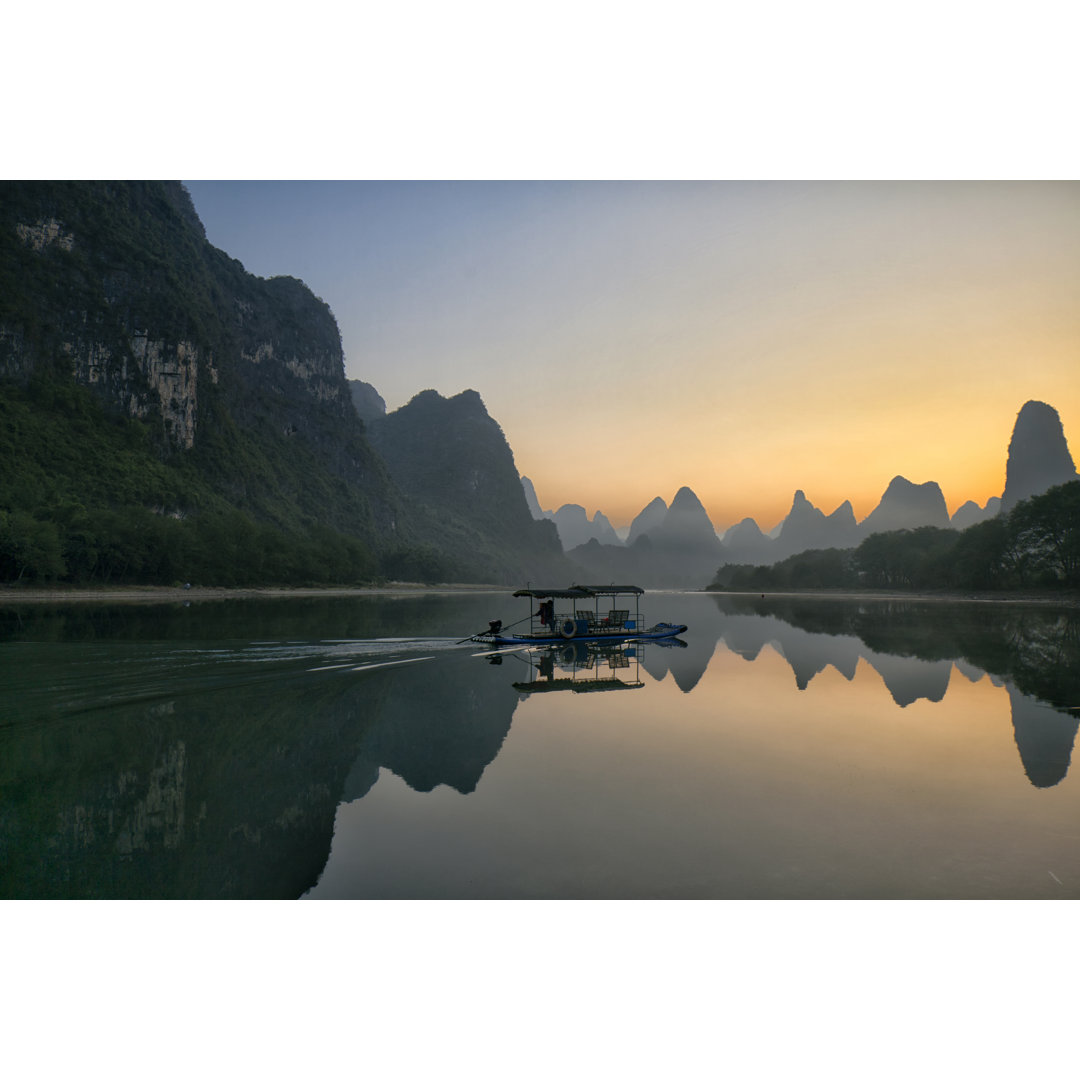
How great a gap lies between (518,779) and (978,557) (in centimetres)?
6061

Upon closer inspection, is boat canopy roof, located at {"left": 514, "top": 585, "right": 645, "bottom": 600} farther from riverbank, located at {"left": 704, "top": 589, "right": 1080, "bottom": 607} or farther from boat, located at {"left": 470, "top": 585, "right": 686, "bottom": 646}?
riverbank, located at {"left": 704, "top": 589, "right": 1080, "bottom": 607}

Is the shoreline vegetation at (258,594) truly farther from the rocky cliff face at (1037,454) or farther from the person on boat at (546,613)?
the rocky cliff face at (1037,454)

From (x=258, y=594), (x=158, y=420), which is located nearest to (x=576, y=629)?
(x=258, y=594)

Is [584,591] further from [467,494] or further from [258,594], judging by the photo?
[467,494]

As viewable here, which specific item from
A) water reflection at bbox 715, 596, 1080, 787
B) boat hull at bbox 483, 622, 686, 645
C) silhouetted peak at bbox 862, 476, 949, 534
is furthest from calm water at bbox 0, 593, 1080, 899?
silhouetted peak at bbox 862, 476, 949, 534

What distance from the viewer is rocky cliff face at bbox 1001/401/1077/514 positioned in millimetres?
85000

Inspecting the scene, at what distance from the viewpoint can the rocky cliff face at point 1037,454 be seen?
85.0 meters

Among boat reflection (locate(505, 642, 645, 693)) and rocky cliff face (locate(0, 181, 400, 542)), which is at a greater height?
rocky cliff face (locate(0, 181, 400, 542))

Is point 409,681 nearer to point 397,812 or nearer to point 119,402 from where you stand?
point 397,812

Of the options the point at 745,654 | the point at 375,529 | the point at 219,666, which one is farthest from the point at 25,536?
the point at 375,529

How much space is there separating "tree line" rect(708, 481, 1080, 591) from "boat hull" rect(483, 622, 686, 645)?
3908cm

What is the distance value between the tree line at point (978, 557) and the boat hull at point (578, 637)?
39.1 meters

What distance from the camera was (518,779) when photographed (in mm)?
7914

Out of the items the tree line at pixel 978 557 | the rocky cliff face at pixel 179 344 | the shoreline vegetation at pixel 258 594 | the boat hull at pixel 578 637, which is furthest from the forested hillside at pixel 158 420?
the tree line at pixel 978 557
